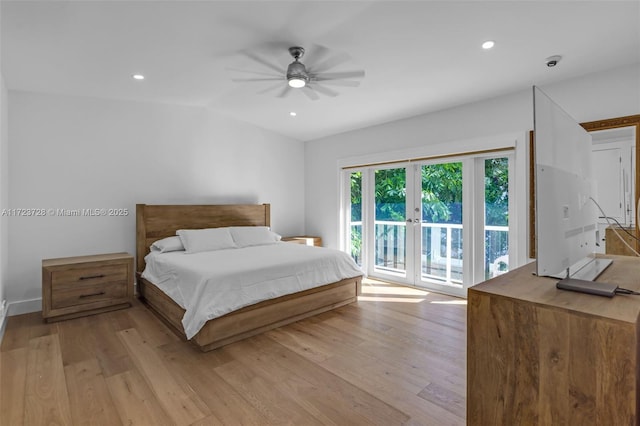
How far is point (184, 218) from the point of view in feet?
14.1

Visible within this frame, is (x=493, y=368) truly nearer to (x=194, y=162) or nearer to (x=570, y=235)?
(x=570, y=235)

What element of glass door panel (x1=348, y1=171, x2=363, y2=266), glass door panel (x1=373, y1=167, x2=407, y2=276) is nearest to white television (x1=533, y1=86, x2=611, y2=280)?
glass door panel (x1=373, y1=167, x2=407, y2=276)

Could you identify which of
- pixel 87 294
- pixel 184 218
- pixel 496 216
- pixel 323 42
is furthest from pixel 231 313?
pixel 496 216

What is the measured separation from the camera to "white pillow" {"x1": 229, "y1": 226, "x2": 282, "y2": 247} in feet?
14.1

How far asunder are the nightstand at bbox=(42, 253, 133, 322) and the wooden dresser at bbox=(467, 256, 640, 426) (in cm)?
358

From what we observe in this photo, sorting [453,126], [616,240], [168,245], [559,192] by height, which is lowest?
[168,245]

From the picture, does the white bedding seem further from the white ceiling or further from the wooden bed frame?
the white ceiling

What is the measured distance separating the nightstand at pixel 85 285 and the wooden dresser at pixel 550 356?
11.7 ft

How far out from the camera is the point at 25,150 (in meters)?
3.38

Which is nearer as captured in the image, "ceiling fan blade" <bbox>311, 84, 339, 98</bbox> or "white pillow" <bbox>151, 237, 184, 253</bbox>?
"ceiling fan blade" <bbox>311, 84, 339, 98</bbox>

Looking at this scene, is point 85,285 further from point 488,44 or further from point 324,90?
point 488,44

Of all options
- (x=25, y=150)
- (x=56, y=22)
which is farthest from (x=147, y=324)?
(x=56, y=22)

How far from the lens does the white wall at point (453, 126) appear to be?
111 inches

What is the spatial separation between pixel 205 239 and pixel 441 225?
9.93 ft
